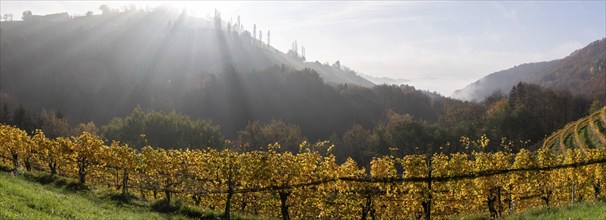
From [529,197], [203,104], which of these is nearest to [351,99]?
[203,104]

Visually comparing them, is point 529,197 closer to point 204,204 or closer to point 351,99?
point 204,204

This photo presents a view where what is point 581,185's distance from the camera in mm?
41812

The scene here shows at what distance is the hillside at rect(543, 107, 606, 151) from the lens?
6757 centimetres

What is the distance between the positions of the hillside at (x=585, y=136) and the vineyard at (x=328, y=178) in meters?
28.9

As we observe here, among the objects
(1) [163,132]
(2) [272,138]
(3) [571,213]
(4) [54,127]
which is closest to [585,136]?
(3) [571,213]

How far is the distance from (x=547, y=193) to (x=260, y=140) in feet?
308

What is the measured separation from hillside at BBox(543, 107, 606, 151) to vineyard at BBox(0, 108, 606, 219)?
28.9m

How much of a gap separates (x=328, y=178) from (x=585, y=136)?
63299mm

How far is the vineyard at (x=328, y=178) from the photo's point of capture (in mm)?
28359

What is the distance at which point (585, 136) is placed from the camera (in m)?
72.6

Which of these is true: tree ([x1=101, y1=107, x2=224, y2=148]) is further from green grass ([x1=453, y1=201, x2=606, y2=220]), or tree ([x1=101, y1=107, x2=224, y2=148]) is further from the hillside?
green grass ([x1=453, y1=201, x2=606, y2=220])

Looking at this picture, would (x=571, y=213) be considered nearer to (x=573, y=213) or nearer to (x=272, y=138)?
(x=573, y=213)

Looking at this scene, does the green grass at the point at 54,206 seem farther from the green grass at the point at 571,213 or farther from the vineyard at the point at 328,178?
the green grass at the point at 571,213

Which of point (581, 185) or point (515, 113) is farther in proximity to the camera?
point (515, 113)
